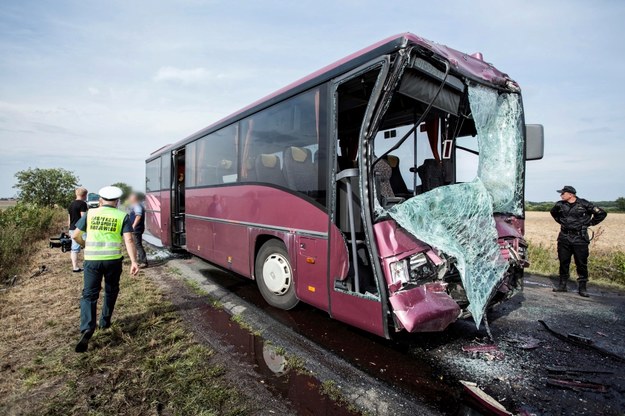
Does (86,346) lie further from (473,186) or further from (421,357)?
(473,186)

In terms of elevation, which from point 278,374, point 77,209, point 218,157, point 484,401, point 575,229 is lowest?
point 278,374

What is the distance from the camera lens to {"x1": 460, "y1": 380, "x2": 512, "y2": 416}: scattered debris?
264cm

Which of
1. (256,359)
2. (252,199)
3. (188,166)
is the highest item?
(188,166)

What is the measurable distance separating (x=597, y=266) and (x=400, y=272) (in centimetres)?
788

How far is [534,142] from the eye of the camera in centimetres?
468

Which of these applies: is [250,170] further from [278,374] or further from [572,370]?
[572,370]

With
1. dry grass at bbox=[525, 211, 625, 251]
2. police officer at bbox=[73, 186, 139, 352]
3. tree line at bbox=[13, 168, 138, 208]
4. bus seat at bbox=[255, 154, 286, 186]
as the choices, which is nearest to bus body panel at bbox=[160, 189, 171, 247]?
bus seat at bbox=[255, 154, 286, 186]

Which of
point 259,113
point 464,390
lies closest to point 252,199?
point 259,113

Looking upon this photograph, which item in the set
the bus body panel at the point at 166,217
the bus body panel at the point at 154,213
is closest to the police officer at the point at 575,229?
the bus body panel at the point at 166,217

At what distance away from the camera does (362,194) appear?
3.35 metres

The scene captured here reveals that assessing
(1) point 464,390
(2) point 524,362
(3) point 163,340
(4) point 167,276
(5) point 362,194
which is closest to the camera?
(1) point 464,390

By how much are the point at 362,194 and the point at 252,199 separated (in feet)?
8.42

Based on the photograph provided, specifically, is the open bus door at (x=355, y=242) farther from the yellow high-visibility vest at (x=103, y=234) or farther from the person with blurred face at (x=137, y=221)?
the person with blurred face at (x=137, y=221)

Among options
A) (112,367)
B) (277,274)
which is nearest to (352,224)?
(277,274)
